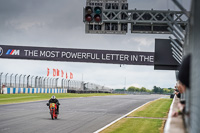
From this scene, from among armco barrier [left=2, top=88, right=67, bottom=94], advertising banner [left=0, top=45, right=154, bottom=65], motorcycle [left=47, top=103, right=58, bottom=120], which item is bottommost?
motorcycle [left=47, top=103, right=58, bottom=120]

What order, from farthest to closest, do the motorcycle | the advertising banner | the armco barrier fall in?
the armco barrier → the advertising banner → the motorcycle

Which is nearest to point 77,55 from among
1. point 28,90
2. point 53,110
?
point 53,110

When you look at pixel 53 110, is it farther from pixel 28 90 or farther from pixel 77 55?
pixel 28 90

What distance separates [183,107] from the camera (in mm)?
→ 4230

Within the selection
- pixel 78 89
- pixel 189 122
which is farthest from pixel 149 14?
pixel 78 89

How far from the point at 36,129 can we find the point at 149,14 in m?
7.19

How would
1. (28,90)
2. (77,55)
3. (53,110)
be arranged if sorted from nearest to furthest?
(53,110)
(77,55)
(28,90)

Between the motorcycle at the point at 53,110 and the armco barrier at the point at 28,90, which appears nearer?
the motorcycle at the point at 53,110

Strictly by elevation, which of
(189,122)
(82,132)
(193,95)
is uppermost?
(193,95)

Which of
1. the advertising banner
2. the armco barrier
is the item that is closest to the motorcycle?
the advertising banner

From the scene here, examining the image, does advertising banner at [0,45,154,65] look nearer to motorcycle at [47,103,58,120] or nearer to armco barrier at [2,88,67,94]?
motorcycle at [47,103,58,120]

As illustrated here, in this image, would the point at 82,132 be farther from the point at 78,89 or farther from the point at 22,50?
the point at 78,89

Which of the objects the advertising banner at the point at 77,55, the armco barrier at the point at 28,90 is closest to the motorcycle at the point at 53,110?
the advertising banner at the point at 77,55

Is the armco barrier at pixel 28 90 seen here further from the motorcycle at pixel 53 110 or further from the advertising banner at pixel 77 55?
the motorcycle at pixel 53 110
